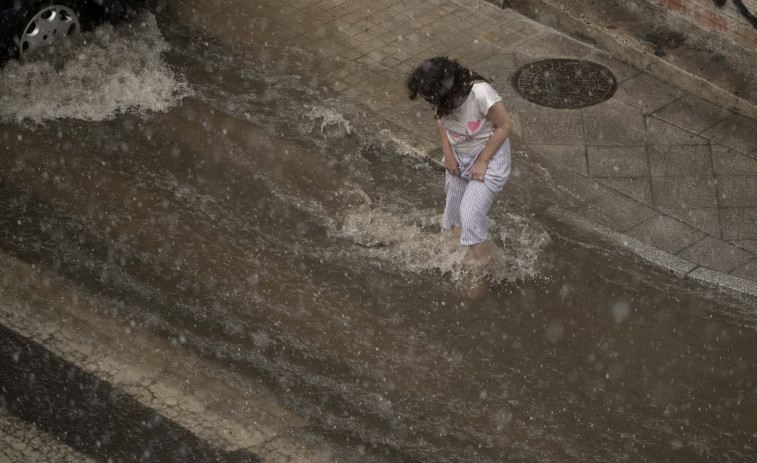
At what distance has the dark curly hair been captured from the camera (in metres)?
5.64

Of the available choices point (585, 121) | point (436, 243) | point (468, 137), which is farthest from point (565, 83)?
point (468, 137)

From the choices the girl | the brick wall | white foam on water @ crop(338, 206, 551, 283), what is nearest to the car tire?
white foam on water @ crop(338, 206, 551, 283)

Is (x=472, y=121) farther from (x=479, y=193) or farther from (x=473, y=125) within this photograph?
(x=479, y=193)

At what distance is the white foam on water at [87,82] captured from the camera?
839 cm

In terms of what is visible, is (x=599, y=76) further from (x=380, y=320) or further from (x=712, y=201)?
(x=380, y=320)

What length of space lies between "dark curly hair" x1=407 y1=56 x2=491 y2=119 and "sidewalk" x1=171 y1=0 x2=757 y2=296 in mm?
1997

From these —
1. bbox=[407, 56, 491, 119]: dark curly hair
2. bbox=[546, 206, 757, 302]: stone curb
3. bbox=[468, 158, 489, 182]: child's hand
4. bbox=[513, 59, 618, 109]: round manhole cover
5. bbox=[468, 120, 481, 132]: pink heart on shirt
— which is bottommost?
bbox=[546, 206, 757, 302]: stone curb

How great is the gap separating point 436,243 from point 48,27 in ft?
15.6

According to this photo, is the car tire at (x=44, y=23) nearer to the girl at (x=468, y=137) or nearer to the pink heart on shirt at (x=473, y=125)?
the girl at (x=468, y=137)

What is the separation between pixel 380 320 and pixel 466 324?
23.9 inches

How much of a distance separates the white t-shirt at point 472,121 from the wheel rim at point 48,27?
482 centimetres

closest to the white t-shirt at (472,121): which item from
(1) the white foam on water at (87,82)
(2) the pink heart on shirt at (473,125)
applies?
(2) the pink heart on shirt at (473,125)

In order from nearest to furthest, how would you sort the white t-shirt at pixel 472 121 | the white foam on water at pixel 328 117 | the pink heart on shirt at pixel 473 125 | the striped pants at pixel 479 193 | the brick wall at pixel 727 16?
the white t-shirt at pixel 472 121 < the pink heart on shirt at pixel 473 125 < the striped pants at pixel 479 193 < the white foam on water at pixel 328 117 < the brick wall at pixel 727 16

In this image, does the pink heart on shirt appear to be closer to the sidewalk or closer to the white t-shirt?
Result: the white t-shirt
